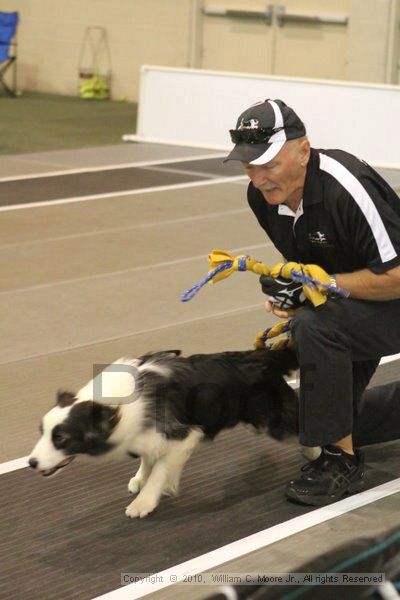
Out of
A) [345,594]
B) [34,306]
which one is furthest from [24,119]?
[345,594]

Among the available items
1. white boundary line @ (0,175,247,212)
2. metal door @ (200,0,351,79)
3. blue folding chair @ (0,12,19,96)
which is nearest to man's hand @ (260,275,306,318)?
white boundary line @ (0,175,247,212)

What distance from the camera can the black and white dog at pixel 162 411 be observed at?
3.21 m

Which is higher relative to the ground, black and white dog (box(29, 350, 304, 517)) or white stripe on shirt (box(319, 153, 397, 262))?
white stripe on shirt (box(319, 153, 397, 262))

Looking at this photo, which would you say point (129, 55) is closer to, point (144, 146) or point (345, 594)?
point (144, 146)

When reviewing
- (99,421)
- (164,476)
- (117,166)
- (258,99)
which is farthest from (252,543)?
(258,99)

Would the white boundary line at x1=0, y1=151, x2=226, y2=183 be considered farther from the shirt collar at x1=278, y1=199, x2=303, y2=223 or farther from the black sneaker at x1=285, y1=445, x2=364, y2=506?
the black sneaker at x1=285, y1=445, x2=364, y2=506

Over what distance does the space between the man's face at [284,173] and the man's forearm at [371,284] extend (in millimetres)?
305

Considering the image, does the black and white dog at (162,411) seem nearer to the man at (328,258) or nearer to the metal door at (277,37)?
the man at (328,258)

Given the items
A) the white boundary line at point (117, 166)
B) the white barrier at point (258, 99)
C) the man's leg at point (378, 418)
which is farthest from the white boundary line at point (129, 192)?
the man's leg at point (378, 418)

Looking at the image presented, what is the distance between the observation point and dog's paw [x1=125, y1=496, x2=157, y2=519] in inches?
136

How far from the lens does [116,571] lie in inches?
123

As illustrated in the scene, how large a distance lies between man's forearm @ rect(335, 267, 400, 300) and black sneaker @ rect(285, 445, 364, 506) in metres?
0.54

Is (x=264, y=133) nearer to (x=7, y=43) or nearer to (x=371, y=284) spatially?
(x=371, y=284)

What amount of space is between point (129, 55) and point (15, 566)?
573 inches
